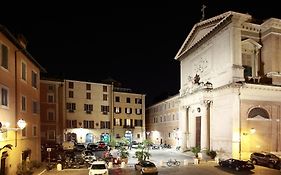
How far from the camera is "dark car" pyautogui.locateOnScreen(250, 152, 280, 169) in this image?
3048 centimetres

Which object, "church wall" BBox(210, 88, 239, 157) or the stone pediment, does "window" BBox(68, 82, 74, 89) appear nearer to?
the stone pediment

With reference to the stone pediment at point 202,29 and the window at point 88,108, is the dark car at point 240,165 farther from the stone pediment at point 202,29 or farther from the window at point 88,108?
the window at point 88,108

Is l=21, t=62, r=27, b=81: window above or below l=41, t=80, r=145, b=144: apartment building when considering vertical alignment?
above

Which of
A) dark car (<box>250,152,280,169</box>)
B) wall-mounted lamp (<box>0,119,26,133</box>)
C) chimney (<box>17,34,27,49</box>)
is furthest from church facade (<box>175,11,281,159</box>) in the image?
wall-mounted lamp (<box>0,119,26,133</box>)

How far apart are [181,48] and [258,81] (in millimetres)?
17462

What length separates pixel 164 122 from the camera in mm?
67188

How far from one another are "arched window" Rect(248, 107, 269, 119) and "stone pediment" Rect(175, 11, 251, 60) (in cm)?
1192

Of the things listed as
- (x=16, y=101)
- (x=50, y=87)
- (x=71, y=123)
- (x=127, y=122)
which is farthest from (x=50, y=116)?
(x=16, y=101)

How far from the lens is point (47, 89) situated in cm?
5866

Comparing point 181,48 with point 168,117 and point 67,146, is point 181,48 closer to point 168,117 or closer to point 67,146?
point 168,117

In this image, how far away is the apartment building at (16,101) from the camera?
834 inches

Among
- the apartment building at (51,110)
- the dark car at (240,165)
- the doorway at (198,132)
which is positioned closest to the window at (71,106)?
the apartment building at (51,110)

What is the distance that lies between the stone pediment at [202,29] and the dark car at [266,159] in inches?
683

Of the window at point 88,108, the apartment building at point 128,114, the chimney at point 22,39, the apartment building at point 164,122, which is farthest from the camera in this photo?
the apartment building at point 128,114
